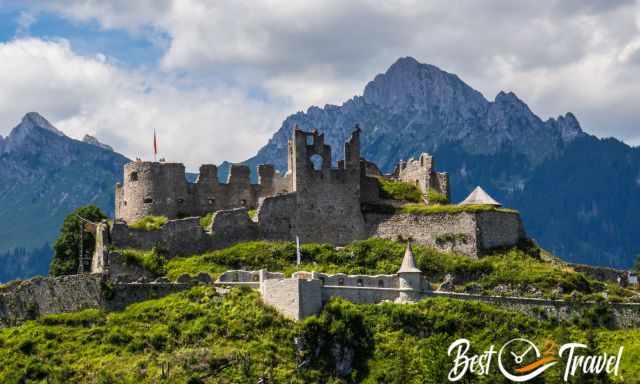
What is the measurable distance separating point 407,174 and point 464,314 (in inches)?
881

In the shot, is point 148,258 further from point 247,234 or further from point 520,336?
point 520,336

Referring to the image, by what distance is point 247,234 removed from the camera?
79500 millimetres

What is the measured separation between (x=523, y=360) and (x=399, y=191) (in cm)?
2384

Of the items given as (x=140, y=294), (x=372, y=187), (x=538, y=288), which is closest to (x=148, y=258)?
(x=140, y=294)

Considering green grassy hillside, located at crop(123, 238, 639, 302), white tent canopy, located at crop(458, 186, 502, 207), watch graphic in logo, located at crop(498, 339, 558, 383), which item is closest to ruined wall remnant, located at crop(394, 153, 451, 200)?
white tent canopy, located at crop(458, 186, 502, 207)

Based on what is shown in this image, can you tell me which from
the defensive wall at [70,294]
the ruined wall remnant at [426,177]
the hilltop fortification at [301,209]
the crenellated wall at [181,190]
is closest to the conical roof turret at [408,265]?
the hilltop fortification at [301,209]

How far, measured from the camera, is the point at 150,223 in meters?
78.6

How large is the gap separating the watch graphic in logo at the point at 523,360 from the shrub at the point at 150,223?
79.2ft

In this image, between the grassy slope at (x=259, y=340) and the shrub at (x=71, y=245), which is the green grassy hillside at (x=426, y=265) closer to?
the grassy slope at (x=259, y=340)

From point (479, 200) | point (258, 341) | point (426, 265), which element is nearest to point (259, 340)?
point (258, 341)

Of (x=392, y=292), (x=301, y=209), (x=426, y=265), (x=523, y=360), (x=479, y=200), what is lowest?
(x=523, y=360)

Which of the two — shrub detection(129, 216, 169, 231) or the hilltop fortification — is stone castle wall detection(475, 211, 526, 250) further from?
shrub detection(129, 216, 169, 231)

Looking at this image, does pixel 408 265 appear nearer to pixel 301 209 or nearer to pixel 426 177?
pixel 301 209

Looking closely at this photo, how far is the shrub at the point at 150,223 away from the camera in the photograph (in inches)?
3031
